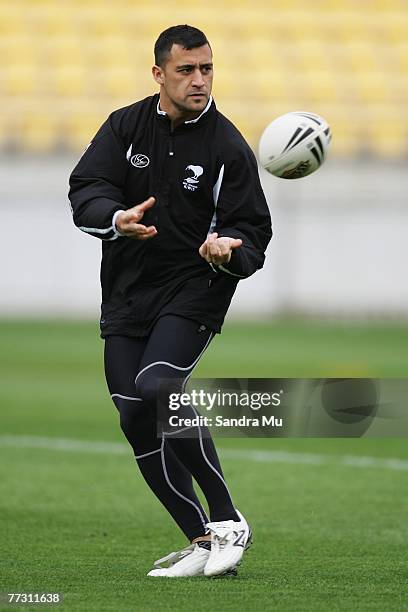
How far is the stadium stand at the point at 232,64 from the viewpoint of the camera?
2902 cm

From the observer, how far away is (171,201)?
6.23 meters

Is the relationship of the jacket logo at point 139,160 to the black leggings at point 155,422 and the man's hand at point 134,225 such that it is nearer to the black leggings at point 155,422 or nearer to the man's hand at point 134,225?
the man's hand at point 134,225

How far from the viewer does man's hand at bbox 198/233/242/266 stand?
5770 mm

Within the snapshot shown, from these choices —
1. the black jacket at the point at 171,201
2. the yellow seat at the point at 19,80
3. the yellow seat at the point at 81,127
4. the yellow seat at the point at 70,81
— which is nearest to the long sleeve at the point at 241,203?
the black jacket at the point at 171,201

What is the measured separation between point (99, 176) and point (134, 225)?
1.90 ft

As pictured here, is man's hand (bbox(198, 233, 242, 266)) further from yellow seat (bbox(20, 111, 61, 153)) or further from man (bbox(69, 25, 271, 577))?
yellow seat (bbox(20, 111, 61, 153))

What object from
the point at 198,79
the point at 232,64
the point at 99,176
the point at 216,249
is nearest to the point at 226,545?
the point at 216,249

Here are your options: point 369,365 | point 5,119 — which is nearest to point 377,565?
point 369,365

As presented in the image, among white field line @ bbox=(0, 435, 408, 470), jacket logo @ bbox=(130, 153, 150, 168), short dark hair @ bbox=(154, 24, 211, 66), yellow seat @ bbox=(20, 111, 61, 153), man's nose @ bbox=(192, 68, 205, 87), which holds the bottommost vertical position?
white field line @ bbox=(0, 435, 408, 470)

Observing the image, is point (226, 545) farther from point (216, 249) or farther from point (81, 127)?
point (81, 127)

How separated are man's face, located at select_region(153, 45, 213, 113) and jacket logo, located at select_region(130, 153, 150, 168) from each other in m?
0.29

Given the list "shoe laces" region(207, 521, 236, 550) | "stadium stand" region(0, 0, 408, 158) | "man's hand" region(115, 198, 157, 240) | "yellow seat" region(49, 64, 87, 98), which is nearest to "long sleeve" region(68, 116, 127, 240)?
"man's hand" region(115, 198, 157, 240)

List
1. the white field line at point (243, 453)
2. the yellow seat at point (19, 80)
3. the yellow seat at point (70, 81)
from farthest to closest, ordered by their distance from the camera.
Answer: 1. the yellow seat at point (70, 81)
2. the yellow seat at point (19, 80)
3. the white field line at point (243, 453)

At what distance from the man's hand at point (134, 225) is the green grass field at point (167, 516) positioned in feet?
5.02
